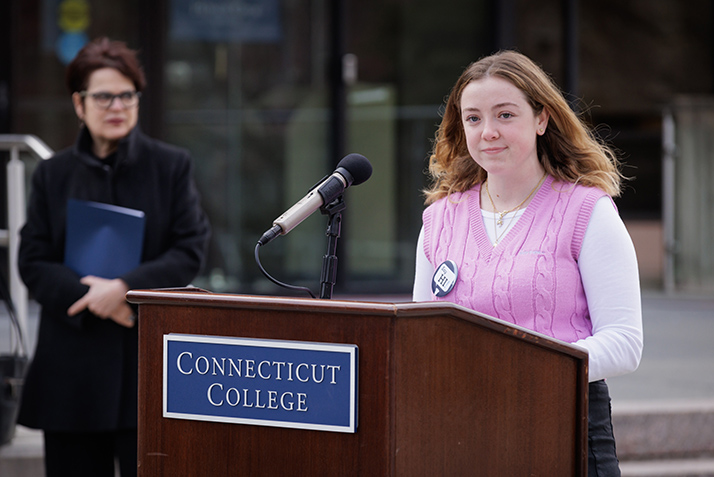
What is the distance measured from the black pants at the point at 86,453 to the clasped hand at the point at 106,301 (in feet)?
1.19

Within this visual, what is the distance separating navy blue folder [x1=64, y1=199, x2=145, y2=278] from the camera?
2.82m

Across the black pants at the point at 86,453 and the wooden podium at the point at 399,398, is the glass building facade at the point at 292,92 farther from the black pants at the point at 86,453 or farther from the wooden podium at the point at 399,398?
the wooden podium at the point at 399,398

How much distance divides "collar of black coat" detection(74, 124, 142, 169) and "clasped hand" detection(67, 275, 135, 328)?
389 millimetres

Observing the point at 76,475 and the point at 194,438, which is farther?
the point at 76,475

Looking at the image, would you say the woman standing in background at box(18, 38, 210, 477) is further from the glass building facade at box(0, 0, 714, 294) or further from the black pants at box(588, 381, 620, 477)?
the glass building facade at box(0, 0, 714, 294)

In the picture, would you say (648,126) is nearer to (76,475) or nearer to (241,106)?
(241,106)

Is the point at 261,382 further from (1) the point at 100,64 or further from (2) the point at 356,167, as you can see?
(1) the point at 100,64

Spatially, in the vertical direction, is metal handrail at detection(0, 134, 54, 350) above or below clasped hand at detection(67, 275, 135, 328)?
above

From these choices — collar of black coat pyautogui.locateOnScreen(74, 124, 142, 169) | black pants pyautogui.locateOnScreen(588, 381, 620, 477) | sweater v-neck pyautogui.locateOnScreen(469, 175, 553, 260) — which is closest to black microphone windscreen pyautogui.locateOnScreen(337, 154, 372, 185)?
sweater v-neck pyautogui.locateOnScreen(469, 175, 553, 260)

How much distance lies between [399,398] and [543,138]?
2.96ft

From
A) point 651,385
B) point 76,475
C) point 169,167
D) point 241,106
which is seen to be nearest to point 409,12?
point 241,106

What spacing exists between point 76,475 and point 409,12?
6.05 m

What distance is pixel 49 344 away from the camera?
9.41ft

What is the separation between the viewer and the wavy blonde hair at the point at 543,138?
2002 mm
